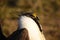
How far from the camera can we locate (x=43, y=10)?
2404mm

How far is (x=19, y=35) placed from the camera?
2.98ft

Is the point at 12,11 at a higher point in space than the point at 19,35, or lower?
lower

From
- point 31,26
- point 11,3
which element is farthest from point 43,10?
point 31,26

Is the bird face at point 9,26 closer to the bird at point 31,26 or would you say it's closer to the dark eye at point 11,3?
the dark eye at point 11,3

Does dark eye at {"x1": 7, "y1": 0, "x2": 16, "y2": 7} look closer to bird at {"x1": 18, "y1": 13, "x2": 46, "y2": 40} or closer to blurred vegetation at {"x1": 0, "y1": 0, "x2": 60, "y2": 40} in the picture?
blurred vegetation at {"x1": 0, "y1": 0, "x2": 60, "y2": 40}

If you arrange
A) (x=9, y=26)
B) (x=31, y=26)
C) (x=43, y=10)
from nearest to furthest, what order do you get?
(x=31, y=26) < (x=9, y=26) < (x=43, y=10)

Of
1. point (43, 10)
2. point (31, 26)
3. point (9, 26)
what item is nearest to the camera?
point (31, 26)

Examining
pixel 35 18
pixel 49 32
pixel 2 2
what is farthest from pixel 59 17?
pixel 35 18

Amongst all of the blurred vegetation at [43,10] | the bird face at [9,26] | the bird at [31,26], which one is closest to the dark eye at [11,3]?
the blurred vegetation at [43,10]

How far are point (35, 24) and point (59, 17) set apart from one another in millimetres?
1303

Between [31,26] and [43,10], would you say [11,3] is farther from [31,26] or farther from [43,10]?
[31,26]

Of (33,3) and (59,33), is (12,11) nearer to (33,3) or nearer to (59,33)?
(33,3)

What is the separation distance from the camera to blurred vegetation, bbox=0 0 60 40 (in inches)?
87.7

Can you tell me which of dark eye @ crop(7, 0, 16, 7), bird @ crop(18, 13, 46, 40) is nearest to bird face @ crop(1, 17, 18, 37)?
dark eye @ crop(7, 0, 16, 7)
